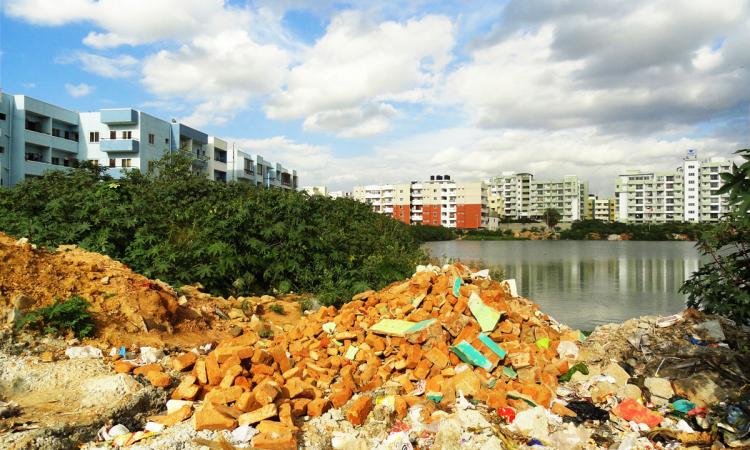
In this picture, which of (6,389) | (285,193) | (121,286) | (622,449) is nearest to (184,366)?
(6,389)

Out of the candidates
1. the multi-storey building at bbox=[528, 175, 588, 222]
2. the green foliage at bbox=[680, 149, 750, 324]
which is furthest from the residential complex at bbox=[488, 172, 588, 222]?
the green foliage at bbox=[680, 149, 750, 324]

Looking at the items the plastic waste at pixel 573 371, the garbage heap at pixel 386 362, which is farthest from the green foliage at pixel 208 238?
the plastic waste at pixel 573 371

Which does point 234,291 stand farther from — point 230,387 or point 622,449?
point 622,449

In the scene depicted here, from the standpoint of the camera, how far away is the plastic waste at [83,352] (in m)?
4.97

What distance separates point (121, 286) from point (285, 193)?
6050 mm

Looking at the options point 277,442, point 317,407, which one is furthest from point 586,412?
point 277,442

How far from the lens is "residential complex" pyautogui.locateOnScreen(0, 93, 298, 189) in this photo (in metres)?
29.8

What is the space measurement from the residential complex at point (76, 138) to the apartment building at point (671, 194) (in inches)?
3175

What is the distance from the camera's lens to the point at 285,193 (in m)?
12.2

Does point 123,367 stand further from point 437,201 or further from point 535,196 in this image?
point 535,196

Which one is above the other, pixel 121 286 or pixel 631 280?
pixel 121 286

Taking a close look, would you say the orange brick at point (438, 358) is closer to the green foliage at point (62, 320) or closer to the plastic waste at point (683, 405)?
the plastic waste at point (683, 405)

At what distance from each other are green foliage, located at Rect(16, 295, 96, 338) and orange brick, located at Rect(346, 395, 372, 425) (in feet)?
10.5

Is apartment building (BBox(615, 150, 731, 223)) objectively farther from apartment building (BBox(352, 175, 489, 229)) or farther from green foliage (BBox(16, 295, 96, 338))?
green foliage (BBox(16, 295, 96, 338))
